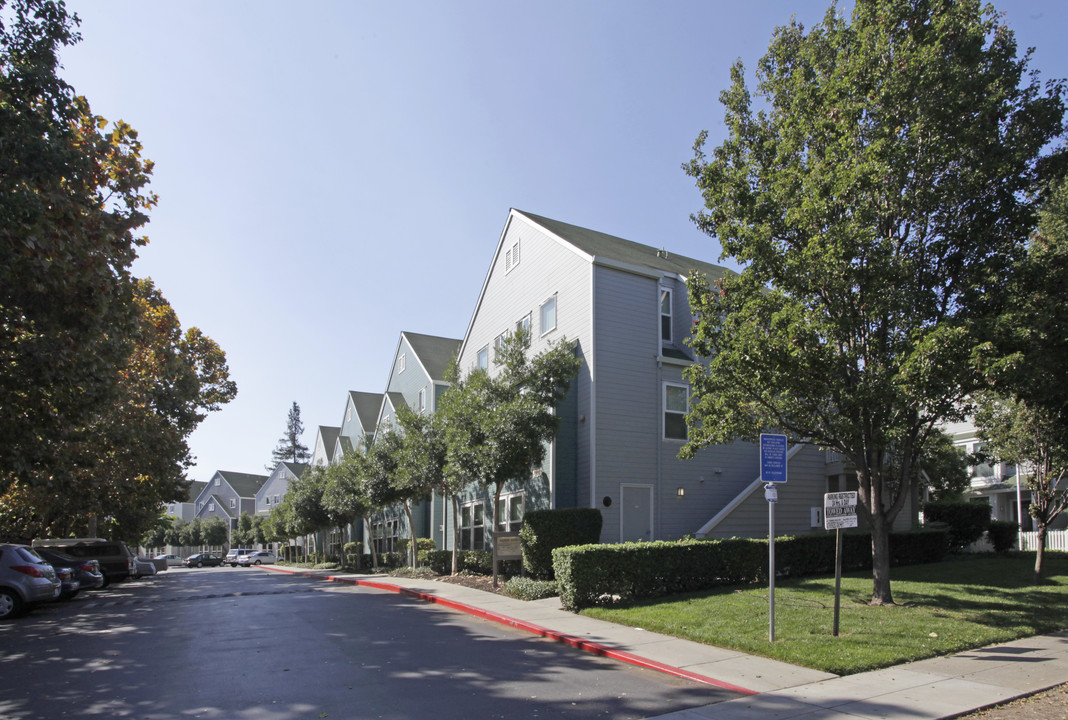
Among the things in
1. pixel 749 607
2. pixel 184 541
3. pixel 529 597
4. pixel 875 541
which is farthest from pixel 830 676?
pixel 184 541

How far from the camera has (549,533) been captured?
56.3 ft

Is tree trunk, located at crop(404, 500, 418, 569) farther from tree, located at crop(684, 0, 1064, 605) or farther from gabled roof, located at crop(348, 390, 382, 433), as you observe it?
tree, located at crop(684, 0, 1064, 605)

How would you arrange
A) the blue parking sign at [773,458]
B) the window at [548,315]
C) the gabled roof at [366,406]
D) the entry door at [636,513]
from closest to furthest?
the blue parking sign at [773,458] → the entry door at [636,513] → the window at [548,315] → the gabled roof at [366,406]

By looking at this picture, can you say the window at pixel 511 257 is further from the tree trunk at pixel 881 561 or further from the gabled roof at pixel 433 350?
the tree trunk at pixel 881 561

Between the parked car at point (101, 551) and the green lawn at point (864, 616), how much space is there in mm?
20318

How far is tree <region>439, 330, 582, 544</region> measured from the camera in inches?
708

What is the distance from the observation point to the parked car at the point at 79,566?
22.8 m

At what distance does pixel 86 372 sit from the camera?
1275 centimetres

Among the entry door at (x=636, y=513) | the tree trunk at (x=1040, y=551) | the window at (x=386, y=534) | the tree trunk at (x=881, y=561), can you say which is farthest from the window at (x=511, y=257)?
the tree trunk at (x=1040, y=551)

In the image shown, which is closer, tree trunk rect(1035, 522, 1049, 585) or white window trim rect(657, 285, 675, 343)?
A: tree trunk rect(1035, 522, 1049, 585)

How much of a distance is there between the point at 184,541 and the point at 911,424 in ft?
276

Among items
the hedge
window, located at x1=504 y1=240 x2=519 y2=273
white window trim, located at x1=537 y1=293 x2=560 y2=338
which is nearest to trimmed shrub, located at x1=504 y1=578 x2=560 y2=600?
the hedge

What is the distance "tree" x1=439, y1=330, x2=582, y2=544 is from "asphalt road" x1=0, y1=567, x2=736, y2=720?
4542mm

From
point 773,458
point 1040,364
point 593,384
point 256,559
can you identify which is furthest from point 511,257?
point 256,559
